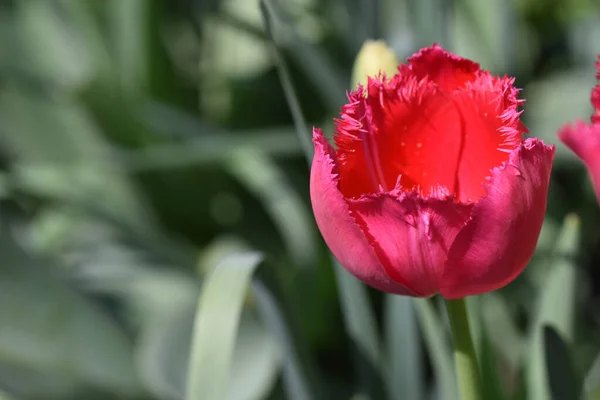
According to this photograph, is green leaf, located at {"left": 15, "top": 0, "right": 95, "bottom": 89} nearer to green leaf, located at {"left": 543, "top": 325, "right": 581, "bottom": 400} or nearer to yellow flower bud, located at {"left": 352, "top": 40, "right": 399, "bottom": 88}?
yellow flower bud, located at {"left": 352, "top": 40, "right": 399, "bottom": 88}

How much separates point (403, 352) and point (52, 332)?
0.36 meters

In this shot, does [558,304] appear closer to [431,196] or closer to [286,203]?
[431,196]

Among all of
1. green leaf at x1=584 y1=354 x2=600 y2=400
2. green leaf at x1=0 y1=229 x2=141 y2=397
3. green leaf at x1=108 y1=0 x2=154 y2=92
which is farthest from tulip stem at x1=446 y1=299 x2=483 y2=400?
green leaf at x1=108 y1=0 x2=154 y2=92

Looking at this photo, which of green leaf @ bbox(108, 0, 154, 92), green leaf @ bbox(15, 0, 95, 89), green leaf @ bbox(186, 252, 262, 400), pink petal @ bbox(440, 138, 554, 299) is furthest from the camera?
green leaf @ bbox(15, 0, 95, 89)

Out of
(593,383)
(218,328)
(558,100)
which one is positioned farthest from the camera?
(558,100)

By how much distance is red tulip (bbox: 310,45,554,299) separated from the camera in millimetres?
256

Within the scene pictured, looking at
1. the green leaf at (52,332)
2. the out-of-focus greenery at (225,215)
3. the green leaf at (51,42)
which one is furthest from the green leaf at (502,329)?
the green leaf at (51,42)

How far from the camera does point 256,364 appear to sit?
0.67 meters

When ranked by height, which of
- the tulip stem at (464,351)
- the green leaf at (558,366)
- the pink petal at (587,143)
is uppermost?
the pink petal at (587,143)

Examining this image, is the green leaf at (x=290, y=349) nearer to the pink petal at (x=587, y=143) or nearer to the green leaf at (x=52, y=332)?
the pink petal at (x=587, y=143)

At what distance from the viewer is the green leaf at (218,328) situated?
0.36 metres

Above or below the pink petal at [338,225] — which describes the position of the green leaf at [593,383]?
above

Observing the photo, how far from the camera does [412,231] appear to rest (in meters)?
0.26

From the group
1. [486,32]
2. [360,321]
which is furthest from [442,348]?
[486,32]
